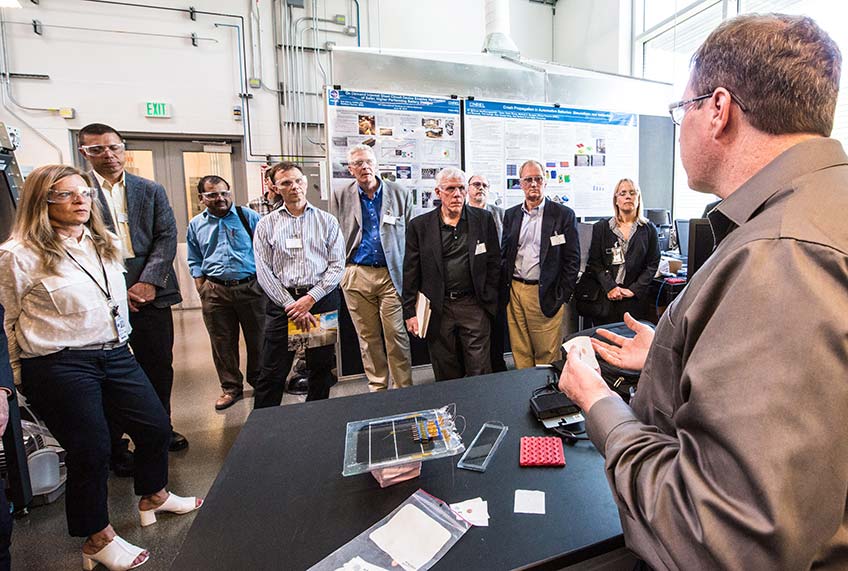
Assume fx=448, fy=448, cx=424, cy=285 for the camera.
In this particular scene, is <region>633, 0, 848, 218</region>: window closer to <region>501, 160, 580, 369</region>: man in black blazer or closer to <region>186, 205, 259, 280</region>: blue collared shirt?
<region>501, 160, 580, 369</region>: man in black blazer

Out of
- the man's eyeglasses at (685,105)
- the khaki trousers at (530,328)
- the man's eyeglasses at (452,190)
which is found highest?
the man's eyeglasses at (452,190)

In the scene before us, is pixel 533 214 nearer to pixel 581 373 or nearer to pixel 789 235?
pixel 581 373

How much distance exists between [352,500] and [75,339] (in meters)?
1.30

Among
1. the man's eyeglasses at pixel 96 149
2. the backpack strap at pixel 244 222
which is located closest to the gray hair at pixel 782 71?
the man's eyeglasses at pixel 96 149

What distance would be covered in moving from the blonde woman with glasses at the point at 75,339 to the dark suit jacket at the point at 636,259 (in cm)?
283

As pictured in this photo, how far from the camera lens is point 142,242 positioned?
2.37 m

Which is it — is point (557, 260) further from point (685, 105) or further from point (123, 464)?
point (123, 464)

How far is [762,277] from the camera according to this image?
51cm

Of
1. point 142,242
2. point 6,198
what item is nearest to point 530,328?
point 142,242

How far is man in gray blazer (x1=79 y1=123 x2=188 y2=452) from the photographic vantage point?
2.24 m

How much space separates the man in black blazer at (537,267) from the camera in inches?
117

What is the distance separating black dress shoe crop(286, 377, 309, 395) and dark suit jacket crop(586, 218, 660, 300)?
7.72 ft

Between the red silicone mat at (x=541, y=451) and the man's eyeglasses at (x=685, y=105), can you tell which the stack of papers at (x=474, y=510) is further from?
the man's eyeglasses at (x=685, y=105)

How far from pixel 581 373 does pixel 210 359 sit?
13.8ft
